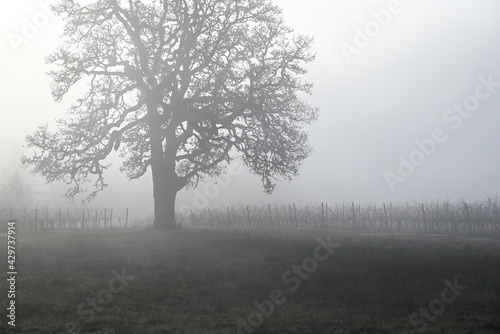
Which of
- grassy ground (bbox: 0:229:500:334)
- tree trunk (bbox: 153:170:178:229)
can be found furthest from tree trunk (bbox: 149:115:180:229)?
grassy ground (bbox: 0:229:500:334)

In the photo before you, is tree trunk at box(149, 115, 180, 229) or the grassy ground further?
tree trunk at box(149, 115, 180, 229)

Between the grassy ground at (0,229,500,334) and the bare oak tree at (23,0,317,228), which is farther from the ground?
the bare oak tree at (23,0,317,228)

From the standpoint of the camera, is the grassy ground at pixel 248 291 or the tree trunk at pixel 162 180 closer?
the grassy ground at pixel 248 291

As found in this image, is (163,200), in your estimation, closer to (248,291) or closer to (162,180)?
(162,180)

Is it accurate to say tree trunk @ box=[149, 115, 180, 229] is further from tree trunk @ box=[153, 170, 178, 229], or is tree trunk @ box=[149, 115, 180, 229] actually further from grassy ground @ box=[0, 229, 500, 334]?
grassy ground @ box=[0, 229, 500, 334]

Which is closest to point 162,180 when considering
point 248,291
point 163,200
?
point 163,200

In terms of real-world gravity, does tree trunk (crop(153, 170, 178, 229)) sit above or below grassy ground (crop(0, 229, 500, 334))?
above

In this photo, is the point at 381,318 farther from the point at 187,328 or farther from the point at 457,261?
the point at 457,261

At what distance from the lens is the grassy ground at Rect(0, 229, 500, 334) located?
32.4ft

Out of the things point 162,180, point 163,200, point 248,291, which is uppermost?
point 162,180

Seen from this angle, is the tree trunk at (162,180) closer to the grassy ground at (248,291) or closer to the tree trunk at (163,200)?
the tree trunk at (163,200)

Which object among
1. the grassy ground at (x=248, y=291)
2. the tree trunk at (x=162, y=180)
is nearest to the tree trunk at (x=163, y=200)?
the tree trunk at (x=162, y=180)

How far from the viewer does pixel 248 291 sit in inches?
489

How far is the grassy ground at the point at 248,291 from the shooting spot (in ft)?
32.4
